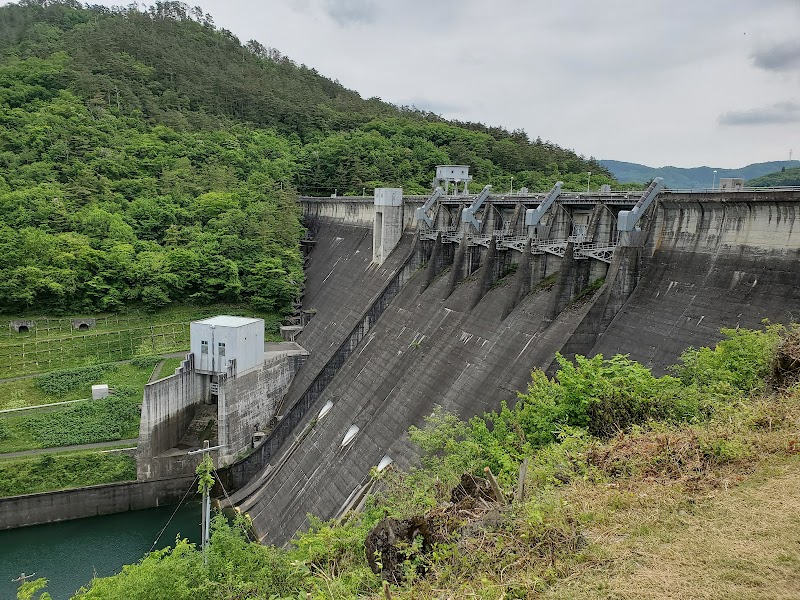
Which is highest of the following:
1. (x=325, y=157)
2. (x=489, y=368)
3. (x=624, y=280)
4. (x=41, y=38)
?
(x=41, y=38)

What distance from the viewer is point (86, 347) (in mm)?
33750

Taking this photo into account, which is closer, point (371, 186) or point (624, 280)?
point (624, 280)

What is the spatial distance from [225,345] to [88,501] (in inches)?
324

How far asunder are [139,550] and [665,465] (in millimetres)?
20631

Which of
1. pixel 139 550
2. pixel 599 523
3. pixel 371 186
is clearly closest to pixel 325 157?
pixel 371 186

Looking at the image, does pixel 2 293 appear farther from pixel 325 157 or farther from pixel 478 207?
pixel 325 157

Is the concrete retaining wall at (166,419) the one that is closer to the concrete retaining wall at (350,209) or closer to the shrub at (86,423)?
the shrub at (86,423)

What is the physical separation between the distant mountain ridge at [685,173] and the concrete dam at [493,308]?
3079mm

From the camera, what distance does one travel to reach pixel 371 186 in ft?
185

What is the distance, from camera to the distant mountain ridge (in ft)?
232

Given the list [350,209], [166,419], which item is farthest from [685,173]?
[166,419]

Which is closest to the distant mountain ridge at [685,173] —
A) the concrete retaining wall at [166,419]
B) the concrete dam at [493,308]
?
the concrete dam at [493,308]

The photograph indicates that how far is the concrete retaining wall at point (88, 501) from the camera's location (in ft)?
77.8

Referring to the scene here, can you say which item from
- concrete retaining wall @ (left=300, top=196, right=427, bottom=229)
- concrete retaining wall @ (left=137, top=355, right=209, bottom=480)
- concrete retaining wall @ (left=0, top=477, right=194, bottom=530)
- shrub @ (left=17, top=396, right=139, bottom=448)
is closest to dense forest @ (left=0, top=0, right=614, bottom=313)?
concrete retaining wall @ (left=300, top=196, right=427, bottom=229)
